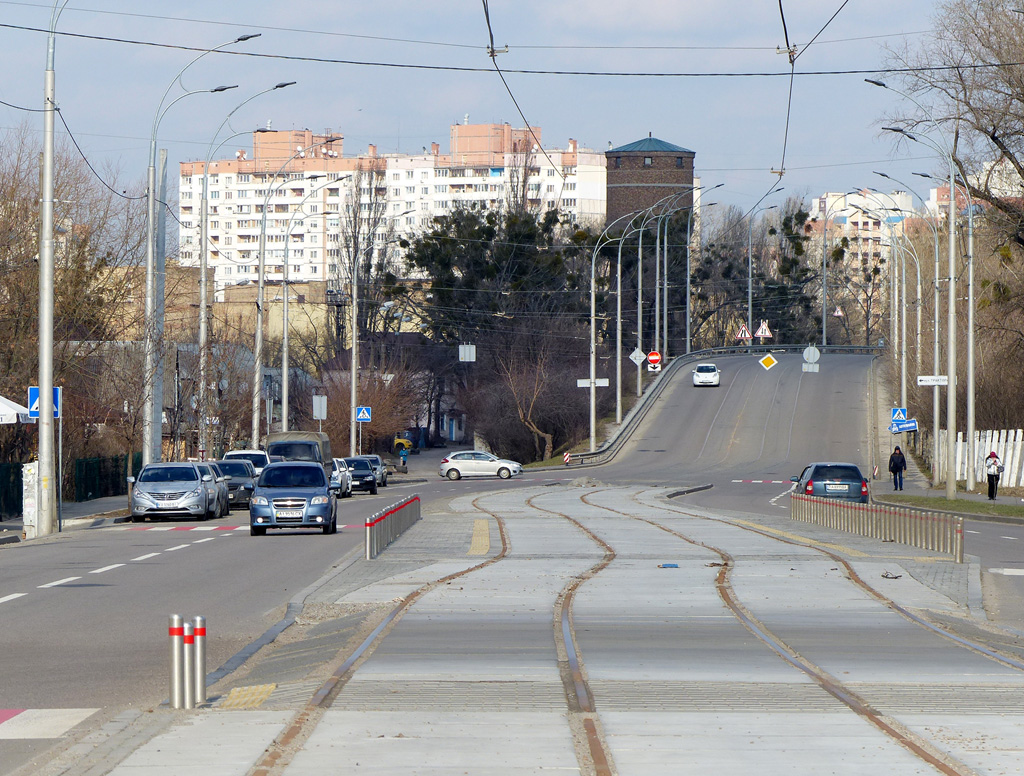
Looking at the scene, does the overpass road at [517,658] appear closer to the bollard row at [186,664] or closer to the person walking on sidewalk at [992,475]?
the bollard row at [186,664]

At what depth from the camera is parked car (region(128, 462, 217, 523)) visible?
109ft

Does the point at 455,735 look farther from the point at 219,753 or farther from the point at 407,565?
the point at 407,565

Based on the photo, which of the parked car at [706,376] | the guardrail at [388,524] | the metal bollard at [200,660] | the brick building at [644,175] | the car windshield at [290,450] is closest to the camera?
the metal bollard at [200,660]

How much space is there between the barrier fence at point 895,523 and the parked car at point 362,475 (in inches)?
904

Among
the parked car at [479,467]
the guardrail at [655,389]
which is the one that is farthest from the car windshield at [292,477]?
the guardrail at [655,389]

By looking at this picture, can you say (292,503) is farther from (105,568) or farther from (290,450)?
(290,450)

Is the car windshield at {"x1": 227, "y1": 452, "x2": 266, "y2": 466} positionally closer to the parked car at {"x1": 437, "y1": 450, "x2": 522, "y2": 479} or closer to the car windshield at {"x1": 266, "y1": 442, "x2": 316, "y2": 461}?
the car windshield at {"x1": 266, "y1": 442, "x2": 316, "y2": 461}

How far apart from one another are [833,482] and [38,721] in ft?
99.5

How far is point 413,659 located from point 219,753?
3689mm

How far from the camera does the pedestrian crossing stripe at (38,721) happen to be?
26.5 ft

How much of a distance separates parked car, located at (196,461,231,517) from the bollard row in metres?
26.7

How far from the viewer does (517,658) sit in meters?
10.8

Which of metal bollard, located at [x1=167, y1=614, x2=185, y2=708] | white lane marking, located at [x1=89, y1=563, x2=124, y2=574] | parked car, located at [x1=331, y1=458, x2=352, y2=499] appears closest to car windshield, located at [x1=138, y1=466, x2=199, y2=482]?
parked car, located at [x1=331, y1=458, x2=352, y2=499]

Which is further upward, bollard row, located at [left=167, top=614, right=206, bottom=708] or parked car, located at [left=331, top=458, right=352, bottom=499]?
bollard row, located at [left=167, top=614, right=206, bottom=708]
